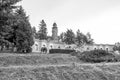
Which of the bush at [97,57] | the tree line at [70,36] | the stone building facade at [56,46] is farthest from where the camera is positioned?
the tree line at [70,36]

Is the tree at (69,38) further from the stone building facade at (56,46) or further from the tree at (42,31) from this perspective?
the tree at (42,31)

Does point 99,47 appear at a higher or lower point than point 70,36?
lower

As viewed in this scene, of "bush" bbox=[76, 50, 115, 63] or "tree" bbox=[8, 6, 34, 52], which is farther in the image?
"tree" bbox=[8, 6, 34, 52]

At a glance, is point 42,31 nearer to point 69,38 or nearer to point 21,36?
point 69,38

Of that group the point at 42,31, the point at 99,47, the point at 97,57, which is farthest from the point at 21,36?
the point at 42,31

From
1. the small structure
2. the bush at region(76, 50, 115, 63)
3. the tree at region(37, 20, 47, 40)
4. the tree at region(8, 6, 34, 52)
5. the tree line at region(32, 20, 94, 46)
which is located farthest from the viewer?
the tree at region(37, 20, 47, 40)

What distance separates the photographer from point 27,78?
200 inches

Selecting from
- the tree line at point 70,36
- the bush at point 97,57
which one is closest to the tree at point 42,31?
the tree line at point 70,36

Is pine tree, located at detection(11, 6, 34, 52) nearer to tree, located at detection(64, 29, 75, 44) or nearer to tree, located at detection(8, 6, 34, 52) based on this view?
tree, located at detection(8, 6, 34, 52)

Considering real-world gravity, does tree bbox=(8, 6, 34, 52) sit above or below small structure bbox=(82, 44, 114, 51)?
above

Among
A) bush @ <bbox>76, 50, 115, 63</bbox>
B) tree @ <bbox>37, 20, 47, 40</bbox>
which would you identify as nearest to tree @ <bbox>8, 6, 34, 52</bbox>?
bush @ <bbox>76, 50, 115, 63</bbox>

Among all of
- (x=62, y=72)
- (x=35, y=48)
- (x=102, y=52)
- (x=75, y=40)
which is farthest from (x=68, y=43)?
(x=62, y=72)

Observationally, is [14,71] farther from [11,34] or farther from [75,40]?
[75,40]

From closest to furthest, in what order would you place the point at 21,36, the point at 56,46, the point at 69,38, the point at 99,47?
the point at 21,36 < the point at 56,46 < the point at 99,47 < the point at 69,38
